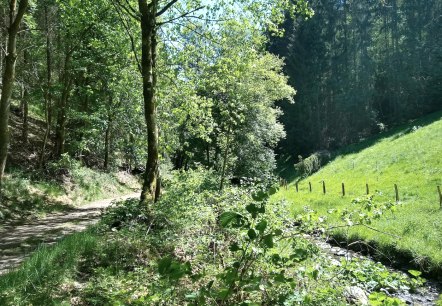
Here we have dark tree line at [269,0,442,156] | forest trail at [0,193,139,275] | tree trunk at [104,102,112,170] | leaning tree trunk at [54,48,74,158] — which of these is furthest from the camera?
dark tree line at [269,0,442,156]

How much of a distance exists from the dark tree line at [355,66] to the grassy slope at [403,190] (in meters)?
17.5

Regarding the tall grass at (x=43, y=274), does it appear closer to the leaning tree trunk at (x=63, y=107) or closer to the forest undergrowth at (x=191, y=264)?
the forest undergrowth at (x=191, y=264)

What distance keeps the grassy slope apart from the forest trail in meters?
6.08

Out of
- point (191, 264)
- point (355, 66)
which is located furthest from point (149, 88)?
point (355, 66)

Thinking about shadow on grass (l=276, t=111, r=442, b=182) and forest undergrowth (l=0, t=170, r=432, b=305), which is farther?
shadow on grass (l=276, t=111, r=442, b=182)

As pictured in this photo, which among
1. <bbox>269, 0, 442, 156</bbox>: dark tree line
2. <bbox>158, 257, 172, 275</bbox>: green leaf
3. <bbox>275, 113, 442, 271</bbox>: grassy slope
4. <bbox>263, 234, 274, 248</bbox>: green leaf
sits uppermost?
<bbox>269, 0, 442, 156</bbox>: dark tree line

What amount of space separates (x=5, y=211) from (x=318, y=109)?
41.4 m

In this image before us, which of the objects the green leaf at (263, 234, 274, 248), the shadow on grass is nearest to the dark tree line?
the shadow on grass

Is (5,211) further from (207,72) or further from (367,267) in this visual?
(367,267)

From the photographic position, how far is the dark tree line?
42.9 meters

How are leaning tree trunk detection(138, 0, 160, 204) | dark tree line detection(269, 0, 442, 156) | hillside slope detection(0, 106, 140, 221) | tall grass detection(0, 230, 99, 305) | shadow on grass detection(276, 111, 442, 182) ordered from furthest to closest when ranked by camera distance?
1. dark tree line detection(269, 0, 442, 156)
2. shadow on grass detection(276, 111, 442, 182)
3. hillside slope detection(0, 106, 140, 221)
4. leaning tree trunk detection(138, 0, 160, 204)
5. tall grass detection(0, 230, 99, 305)

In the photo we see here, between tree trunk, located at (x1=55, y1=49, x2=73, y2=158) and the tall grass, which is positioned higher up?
tree trunk, located at (x1=55, y1=49, x2=73, y2=158)

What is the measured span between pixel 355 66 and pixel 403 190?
115 feet

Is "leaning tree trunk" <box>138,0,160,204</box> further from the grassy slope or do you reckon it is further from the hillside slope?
the hillside slope
